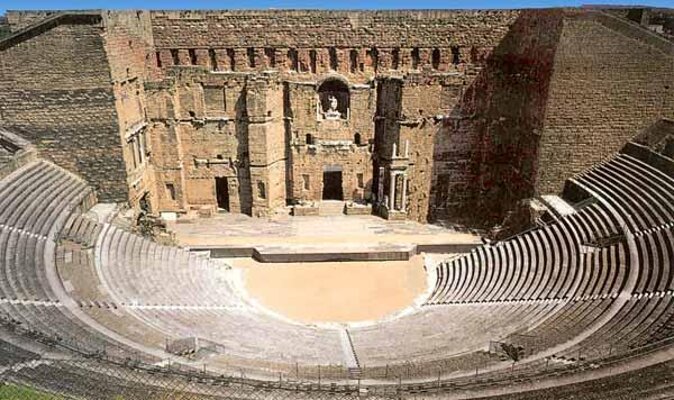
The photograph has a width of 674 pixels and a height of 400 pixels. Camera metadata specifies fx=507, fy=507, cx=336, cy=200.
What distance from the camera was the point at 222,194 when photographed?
25.4 m

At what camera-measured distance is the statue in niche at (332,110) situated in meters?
24.0

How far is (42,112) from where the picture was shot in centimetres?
1839

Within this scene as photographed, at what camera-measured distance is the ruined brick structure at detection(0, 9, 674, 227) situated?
18.4 metres

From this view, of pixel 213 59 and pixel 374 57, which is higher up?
pixel 374 57

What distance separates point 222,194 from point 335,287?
377 inches

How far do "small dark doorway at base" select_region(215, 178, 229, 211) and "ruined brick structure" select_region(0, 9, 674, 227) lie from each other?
6 centimetres

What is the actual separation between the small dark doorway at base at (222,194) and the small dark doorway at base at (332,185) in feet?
16.2

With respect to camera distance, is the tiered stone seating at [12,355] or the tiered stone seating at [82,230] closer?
the tiered stone seating at [12,355]

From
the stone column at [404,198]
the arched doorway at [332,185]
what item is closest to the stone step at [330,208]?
the arched doorway at [332,185]

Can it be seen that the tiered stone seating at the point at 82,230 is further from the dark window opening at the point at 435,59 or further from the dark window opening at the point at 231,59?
the dark window opening at the point at 435,59

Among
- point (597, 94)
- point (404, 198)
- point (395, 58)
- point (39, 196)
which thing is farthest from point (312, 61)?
point (39, 196)

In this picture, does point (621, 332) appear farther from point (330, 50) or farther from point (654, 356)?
point (330, 50)

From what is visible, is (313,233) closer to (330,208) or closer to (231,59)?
(330,208)

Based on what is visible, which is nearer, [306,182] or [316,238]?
[316,238]
